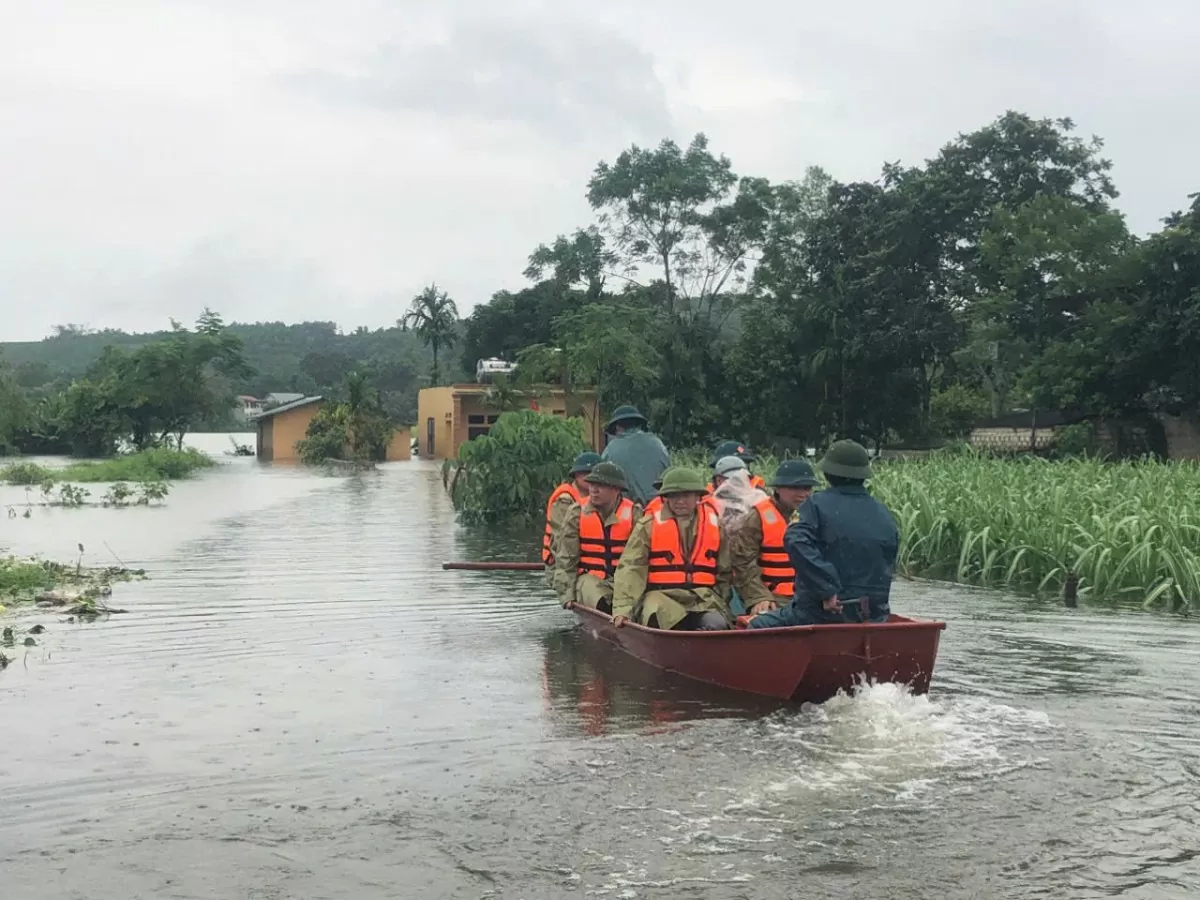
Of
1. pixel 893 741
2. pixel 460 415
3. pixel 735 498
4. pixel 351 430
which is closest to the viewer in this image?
pixel 893 741

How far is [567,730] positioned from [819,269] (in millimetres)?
31452

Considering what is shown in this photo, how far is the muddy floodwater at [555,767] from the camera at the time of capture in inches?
226

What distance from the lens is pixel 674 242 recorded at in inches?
1756

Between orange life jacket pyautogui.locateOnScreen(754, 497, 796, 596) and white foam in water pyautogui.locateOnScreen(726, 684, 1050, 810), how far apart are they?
4.75 ft

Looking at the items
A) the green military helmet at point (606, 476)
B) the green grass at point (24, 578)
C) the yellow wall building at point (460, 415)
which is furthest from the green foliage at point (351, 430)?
the green military helmet at point (606, 476)

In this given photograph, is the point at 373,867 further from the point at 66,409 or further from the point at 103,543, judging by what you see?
the point at 66,409

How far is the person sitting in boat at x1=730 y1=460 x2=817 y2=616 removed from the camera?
9688mm

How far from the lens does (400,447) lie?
62.3 meters

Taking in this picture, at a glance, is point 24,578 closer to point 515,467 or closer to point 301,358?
point 515,467

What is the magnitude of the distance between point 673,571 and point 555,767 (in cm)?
248

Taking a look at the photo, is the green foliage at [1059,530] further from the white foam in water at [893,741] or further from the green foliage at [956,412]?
the green foliage at [956,412]

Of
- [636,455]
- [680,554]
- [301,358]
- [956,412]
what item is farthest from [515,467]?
[301,358]

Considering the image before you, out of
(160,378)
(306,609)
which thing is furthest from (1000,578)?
(160,378)

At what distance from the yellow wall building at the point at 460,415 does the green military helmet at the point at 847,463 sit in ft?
81.9
